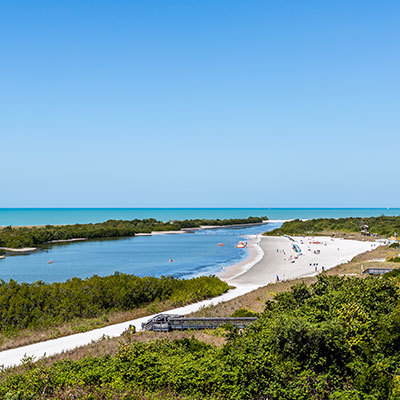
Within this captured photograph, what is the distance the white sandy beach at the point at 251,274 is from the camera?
18.7 meters

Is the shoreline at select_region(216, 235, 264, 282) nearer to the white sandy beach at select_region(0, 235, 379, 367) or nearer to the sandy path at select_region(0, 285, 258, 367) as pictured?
the white sandy beach at select_region(0, 235, 379, 367)

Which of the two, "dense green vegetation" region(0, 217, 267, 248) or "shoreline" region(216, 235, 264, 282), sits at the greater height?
"dense green vegetation" region(0, 217, 267, 248)

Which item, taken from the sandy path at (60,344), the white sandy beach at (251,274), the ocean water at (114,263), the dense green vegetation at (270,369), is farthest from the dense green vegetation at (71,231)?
the dense green vegetation at (270,369)

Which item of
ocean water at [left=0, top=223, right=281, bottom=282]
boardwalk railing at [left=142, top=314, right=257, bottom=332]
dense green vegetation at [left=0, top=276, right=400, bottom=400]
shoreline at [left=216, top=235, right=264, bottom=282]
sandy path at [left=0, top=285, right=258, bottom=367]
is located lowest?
ocean water at [left=0, top=223, right=281, bottom=282]

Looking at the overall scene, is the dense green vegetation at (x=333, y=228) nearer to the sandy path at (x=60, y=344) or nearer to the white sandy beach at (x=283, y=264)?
the white sandy beach at (x=283, y=264)

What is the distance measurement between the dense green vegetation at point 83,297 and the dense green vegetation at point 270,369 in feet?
42.8

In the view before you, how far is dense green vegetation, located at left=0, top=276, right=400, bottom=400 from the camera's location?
1023 centimetres

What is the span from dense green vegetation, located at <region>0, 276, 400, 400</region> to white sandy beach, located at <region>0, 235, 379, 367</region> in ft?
21.4

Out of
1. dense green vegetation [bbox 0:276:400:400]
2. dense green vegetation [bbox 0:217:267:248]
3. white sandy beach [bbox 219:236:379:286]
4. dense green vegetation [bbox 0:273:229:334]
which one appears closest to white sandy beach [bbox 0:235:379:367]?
white sandy beach [bbox 219:236:379:286]

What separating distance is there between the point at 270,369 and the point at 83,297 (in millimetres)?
19641

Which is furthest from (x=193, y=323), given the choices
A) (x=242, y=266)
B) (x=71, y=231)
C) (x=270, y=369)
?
(x=71, y=231)

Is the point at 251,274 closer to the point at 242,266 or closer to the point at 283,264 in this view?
the point at 242,266

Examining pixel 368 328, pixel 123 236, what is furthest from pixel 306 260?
pixel 123 236

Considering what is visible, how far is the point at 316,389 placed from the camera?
33.6 ft
